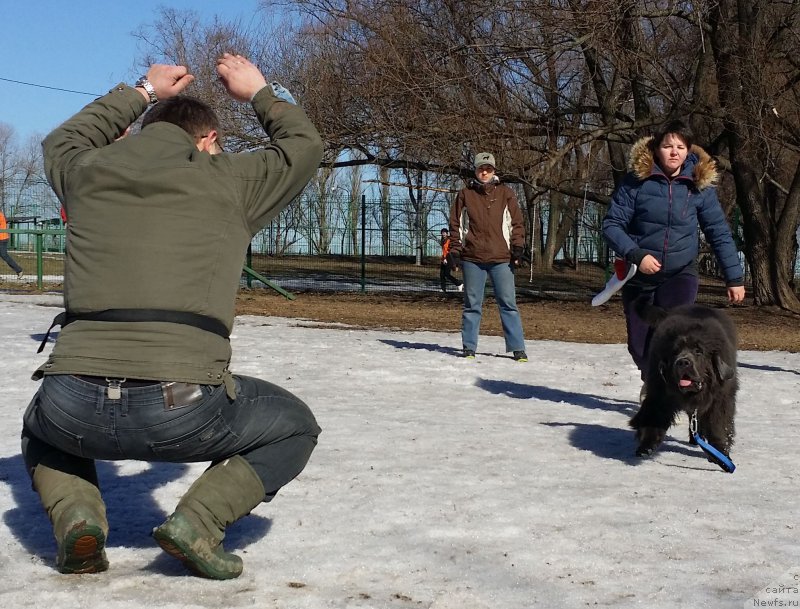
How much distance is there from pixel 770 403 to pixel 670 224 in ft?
7.27

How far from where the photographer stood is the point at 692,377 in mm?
4938

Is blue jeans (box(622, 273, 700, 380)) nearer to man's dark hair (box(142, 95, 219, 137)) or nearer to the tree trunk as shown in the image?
man's dark hair (box(142, 95, 219, 137))

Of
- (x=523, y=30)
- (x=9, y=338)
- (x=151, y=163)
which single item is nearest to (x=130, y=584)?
(x=151, y=163)

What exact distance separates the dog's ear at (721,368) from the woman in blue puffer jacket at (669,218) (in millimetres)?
945

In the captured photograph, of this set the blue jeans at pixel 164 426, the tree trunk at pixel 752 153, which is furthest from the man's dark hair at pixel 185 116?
the tree trunk at pixel 752 153

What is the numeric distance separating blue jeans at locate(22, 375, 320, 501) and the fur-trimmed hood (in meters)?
3.42

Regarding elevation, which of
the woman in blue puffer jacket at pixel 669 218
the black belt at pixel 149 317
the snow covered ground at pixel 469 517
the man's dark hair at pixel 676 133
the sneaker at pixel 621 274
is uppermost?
the man's dark hair at pixel 676 133

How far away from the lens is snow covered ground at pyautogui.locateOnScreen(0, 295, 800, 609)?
3.23 metres

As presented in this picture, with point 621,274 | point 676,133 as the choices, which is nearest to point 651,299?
point 621,274

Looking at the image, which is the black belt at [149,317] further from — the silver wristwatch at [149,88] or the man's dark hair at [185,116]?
the silver wristwatch at [149,88]

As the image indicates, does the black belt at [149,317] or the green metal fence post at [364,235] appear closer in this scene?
the black belt at [149,317]

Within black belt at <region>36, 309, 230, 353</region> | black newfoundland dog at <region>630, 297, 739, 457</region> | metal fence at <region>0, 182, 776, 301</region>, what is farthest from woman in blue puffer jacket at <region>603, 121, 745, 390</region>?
metal fence at <region>0, 182, 776, 301</region>

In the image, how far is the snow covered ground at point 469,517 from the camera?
3.23m

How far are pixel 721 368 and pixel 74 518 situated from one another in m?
3.29
